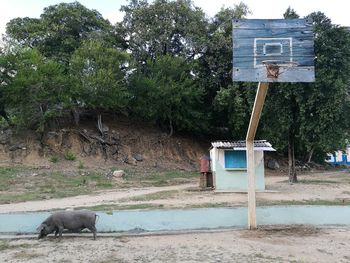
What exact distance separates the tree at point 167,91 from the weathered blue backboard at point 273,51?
69.5ft

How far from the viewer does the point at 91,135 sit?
2980 centimetres

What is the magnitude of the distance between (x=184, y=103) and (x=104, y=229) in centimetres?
2281

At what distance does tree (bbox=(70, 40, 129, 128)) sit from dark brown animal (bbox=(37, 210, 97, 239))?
1856 centimetres

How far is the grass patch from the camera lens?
57.4ft

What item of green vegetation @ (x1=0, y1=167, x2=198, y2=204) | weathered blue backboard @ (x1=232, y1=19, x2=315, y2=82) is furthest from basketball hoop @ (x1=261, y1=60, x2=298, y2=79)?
green vegetation @ (x1=0, y1=167, x2=198, y2=204)

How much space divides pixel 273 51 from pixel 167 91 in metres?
21.6

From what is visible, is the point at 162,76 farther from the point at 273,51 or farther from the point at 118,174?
the point at 273,51

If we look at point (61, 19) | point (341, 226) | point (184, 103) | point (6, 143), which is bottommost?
point (341, 226)

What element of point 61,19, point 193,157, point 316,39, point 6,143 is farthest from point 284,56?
point 61,19

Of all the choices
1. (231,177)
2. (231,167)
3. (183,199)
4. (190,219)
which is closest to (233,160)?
(231,167)

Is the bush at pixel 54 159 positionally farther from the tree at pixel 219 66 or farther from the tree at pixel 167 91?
the tree at pixel 219 66

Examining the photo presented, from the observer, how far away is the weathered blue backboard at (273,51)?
8.63 m

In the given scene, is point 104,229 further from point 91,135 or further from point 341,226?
point 91,135

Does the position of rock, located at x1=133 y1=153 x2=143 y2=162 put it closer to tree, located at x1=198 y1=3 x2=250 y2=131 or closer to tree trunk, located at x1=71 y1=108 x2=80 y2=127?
tree trunk, located at x1=71 y1=108 x2=80 y2=127
